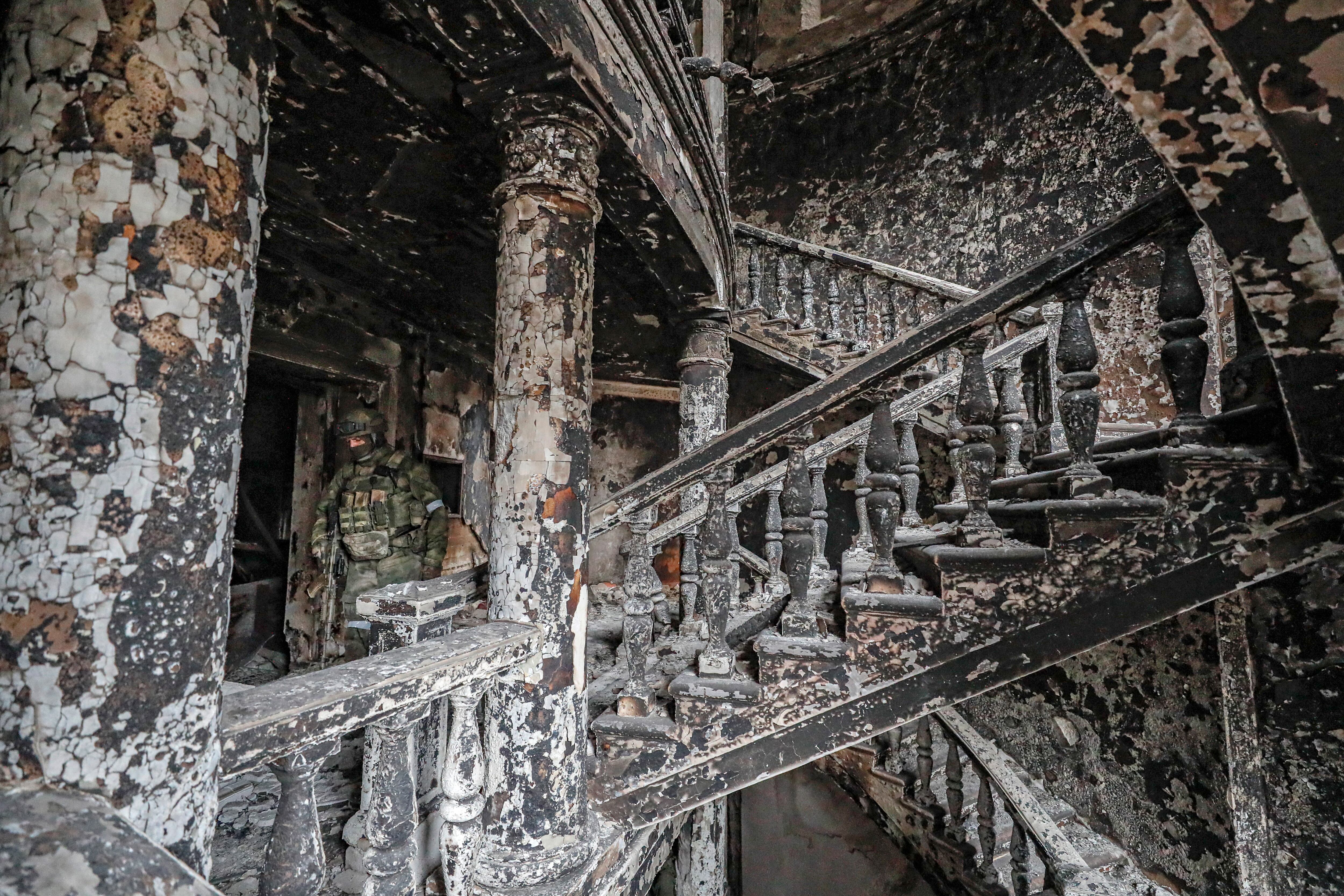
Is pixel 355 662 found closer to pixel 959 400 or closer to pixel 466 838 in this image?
pixel 466 838

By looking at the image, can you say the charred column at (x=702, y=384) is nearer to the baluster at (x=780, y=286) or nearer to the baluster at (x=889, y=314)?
the baluster at (x=780, y=286)

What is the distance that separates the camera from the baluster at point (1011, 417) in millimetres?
2412

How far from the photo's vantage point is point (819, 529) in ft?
10.9

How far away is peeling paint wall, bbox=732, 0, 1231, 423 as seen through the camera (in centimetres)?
477

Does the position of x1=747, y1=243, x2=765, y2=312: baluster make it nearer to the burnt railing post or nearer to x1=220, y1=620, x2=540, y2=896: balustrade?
the burnt railing post

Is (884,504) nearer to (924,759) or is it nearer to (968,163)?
(924,759)

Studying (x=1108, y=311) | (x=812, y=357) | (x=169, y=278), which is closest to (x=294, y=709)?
(x=169, y=278)

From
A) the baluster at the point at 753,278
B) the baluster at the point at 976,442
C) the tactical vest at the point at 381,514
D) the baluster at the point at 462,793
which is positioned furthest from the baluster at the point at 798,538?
the tactical vest at the point at 381,514

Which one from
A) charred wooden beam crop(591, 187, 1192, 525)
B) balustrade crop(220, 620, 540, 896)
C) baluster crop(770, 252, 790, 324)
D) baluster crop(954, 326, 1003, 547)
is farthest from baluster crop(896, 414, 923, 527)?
baluster crop(770, 252, 790, 324)

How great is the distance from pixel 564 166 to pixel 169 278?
129cm

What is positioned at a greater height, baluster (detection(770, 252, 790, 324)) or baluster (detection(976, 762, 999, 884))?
baluster (detection(770, 252, 790, 324))

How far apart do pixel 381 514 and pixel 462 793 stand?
→ 10.8 feet

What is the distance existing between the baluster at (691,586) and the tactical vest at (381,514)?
2584 millimetres

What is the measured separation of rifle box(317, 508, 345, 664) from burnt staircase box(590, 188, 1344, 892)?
326cm
